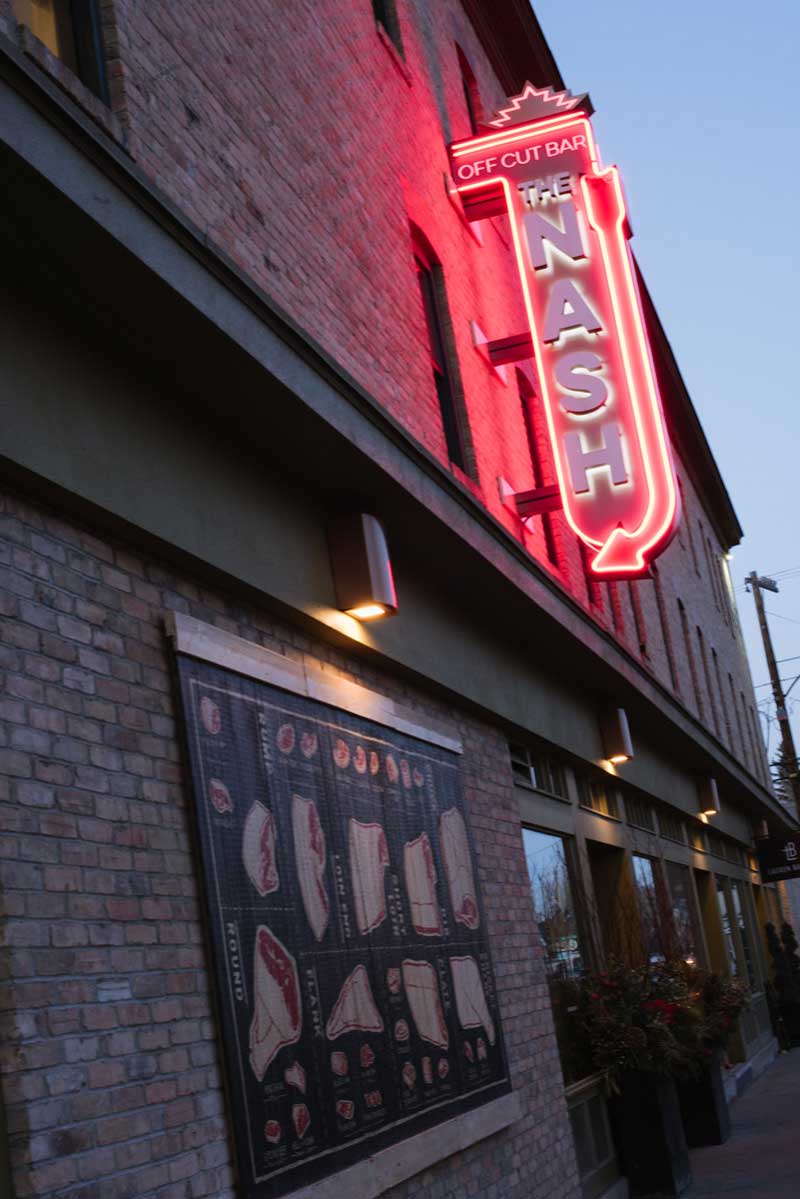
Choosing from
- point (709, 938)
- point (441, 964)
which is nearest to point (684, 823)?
point (709, 938)

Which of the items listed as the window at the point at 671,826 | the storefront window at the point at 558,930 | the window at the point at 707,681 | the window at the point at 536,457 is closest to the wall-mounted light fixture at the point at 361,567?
the storefront window at the point at 558,930

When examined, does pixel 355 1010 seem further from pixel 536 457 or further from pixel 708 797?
pixel 708 797

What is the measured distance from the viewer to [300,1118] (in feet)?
20.4

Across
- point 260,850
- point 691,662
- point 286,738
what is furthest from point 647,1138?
point 691,662

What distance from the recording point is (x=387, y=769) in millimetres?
8312

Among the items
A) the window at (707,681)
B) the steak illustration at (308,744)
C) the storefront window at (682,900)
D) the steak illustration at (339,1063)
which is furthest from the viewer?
the window at (707,681)

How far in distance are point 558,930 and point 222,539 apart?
693 cm

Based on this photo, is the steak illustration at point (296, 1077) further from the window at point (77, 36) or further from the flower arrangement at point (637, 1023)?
the flower arrangement at point (637, 1023)

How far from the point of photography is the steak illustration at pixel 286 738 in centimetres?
684

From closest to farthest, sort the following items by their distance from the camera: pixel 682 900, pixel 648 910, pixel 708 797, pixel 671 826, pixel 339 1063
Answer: pixel 339 1063
pixel 648 910
pixel 682 900
pixel 671 826
pixel 708 797

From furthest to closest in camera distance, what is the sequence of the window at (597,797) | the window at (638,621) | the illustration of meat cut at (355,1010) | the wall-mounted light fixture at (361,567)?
1. the window at (638,621)
2. the window at (597,797)
3. the wall-mounted light fixture at (361,567)
4. the illustration of meat cut at (355,1010)

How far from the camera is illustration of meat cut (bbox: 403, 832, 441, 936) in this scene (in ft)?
27.1

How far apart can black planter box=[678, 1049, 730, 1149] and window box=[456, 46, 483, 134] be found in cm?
995

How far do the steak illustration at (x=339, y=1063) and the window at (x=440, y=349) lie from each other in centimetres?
607
